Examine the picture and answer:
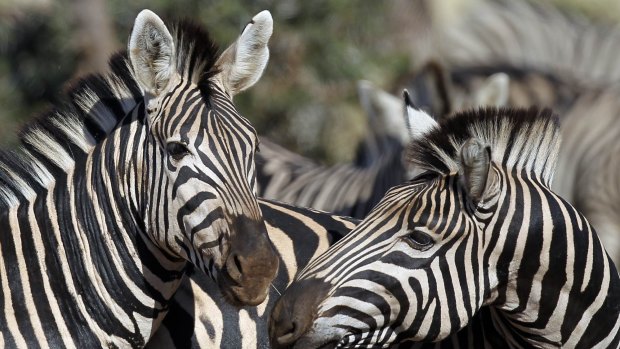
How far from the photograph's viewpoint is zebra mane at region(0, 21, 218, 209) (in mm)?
5062

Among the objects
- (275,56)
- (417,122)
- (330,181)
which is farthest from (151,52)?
(275,56)

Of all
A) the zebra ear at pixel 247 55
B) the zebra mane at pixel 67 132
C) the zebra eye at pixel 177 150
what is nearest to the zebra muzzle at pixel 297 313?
the zebra eye at pixel 177 150

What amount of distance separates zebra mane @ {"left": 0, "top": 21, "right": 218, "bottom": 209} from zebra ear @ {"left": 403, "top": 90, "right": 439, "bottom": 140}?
133 cm

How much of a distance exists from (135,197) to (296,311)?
3.08 ft

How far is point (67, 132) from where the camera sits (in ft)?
16.6

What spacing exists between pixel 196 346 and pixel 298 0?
30.4ft

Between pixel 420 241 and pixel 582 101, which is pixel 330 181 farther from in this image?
pixel 420 241

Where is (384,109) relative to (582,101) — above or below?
below

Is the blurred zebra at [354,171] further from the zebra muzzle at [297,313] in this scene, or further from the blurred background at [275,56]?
the zebra muzzle at [297,313]

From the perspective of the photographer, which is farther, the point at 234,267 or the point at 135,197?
the point at 135,197

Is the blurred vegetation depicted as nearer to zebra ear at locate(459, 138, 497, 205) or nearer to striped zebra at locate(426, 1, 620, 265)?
striped zebra at locate(426, 1, 620, 265)

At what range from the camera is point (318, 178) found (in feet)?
29.9

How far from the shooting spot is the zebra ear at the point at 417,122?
5.04 meters

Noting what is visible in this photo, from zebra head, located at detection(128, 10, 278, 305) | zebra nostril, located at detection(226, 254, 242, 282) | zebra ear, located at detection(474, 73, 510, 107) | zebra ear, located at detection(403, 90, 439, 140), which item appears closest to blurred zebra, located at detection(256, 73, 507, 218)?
zebra ear, located at detection(474, 73, 510, 107)
